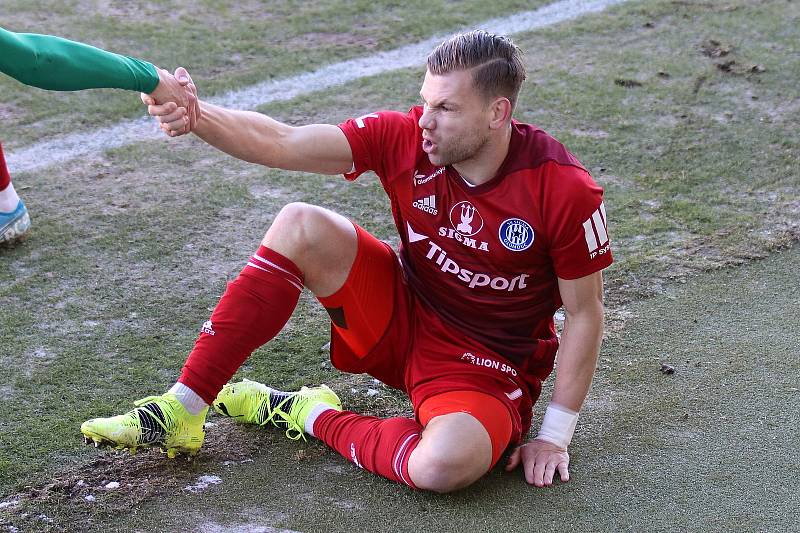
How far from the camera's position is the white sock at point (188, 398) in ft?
9.41

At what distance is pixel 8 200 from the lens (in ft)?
14.1

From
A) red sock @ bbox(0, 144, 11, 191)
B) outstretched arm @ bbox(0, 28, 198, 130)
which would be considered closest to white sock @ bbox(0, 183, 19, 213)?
red sock @ bbox(0, 144, 11, 191)

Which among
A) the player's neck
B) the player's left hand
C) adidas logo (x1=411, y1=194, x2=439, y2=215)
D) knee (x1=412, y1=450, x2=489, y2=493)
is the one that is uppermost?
the player's neck

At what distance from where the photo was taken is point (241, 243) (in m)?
4.42

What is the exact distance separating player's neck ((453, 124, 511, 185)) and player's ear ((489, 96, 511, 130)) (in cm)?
3

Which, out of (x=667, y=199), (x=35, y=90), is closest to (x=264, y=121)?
(x=667, y=199)

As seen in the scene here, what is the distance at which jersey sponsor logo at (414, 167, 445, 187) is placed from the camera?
301cm

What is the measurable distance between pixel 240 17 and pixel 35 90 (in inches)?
68.7

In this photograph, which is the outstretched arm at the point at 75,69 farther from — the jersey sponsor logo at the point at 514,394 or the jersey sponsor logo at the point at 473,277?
the jersey sponsor logo at the point at 514,394

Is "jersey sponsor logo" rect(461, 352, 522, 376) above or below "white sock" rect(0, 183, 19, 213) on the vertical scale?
below

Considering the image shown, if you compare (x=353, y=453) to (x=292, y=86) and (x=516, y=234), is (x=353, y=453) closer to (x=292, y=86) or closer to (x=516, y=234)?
(x=516, y=234)

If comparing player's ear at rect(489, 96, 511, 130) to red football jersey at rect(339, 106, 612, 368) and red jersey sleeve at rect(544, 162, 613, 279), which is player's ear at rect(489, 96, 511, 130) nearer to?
red football jersey at rect(339, 106, 612, 368)

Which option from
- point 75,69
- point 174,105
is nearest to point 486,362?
point 174,105

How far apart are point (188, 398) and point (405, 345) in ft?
2.21
